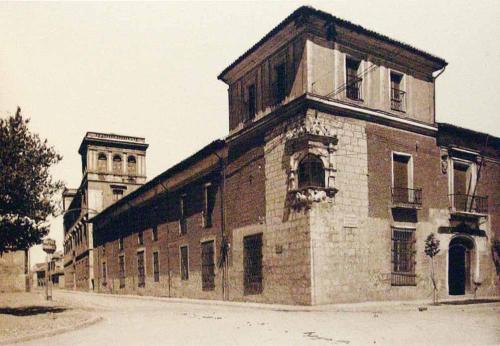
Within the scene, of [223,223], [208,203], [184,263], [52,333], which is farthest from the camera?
[184,263]

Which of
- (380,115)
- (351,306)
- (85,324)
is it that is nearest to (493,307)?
(351,306)

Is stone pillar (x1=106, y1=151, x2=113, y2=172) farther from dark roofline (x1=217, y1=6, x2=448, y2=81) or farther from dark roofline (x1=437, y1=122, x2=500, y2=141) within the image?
dark roofline (x1=437, y1=122, x2=500, y2=141)

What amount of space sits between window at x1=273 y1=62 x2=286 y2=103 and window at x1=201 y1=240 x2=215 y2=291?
27.0 ft

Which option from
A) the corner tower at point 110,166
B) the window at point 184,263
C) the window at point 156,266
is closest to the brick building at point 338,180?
the window at point 184,263

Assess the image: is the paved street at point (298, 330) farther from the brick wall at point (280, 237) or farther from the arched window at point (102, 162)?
the arched window at point (102, 162)

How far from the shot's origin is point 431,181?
20.0m

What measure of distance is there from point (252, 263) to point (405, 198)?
6.49 metres

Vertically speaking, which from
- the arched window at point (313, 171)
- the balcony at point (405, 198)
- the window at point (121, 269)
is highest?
the arched window at point (313, 171)

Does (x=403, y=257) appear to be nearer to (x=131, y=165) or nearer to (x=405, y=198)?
(x=405, y=198)

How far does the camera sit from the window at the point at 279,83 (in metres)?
18.4

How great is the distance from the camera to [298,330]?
10180mm

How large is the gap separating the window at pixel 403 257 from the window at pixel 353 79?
5232 mm

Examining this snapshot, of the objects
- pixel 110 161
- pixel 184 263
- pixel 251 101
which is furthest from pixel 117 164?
pixel 251 101

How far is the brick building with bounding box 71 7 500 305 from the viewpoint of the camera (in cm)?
1675
